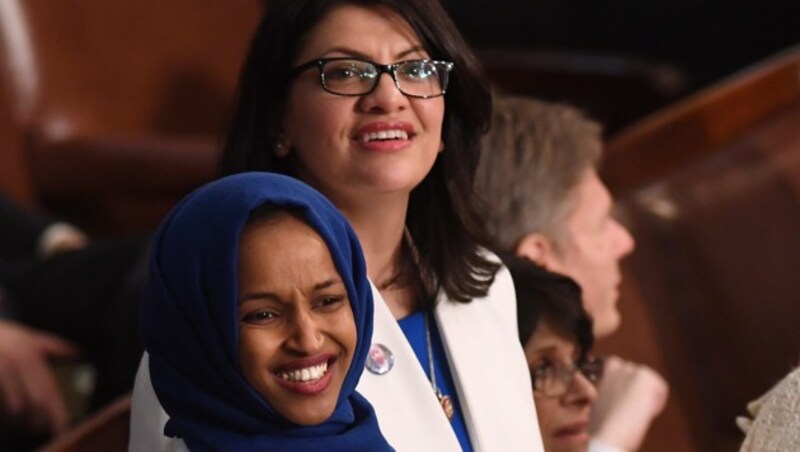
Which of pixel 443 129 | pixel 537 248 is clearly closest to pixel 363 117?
pixel 443 129

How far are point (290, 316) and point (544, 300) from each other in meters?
0.52

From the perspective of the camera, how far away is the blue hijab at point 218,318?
1266 millimetres

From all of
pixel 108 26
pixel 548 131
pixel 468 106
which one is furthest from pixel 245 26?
pixel 468 106

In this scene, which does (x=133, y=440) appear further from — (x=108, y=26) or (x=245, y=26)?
(x=245, y=26)

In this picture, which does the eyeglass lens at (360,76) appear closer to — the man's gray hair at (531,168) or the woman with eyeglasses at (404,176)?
the woman with eyeglasses at (404,176)

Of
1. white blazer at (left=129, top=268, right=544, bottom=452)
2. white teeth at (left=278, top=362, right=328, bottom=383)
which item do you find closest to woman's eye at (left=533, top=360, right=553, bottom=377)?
white blazer at (left=129, top=268, right=544, bottom=452)

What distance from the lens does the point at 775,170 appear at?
104 inches

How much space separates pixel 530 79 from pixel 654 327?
49.1 inches

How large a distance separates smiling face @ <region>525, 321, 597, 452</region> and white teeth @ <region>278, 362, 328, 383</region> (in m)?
0.50

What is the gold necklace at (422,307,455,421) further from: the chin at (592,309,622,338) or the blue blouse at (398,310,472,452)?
the chin at (592,309,622,338)

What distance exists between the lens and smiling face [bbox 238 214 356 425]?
1273 millimetres

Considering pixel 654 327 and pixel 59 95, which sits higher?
pixel 59 95

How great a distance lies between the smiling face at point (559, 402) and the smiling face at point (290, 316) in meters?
0.50

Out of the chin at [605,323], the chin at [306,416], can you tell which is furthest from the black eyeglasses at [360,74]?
the chin at [605,323]
